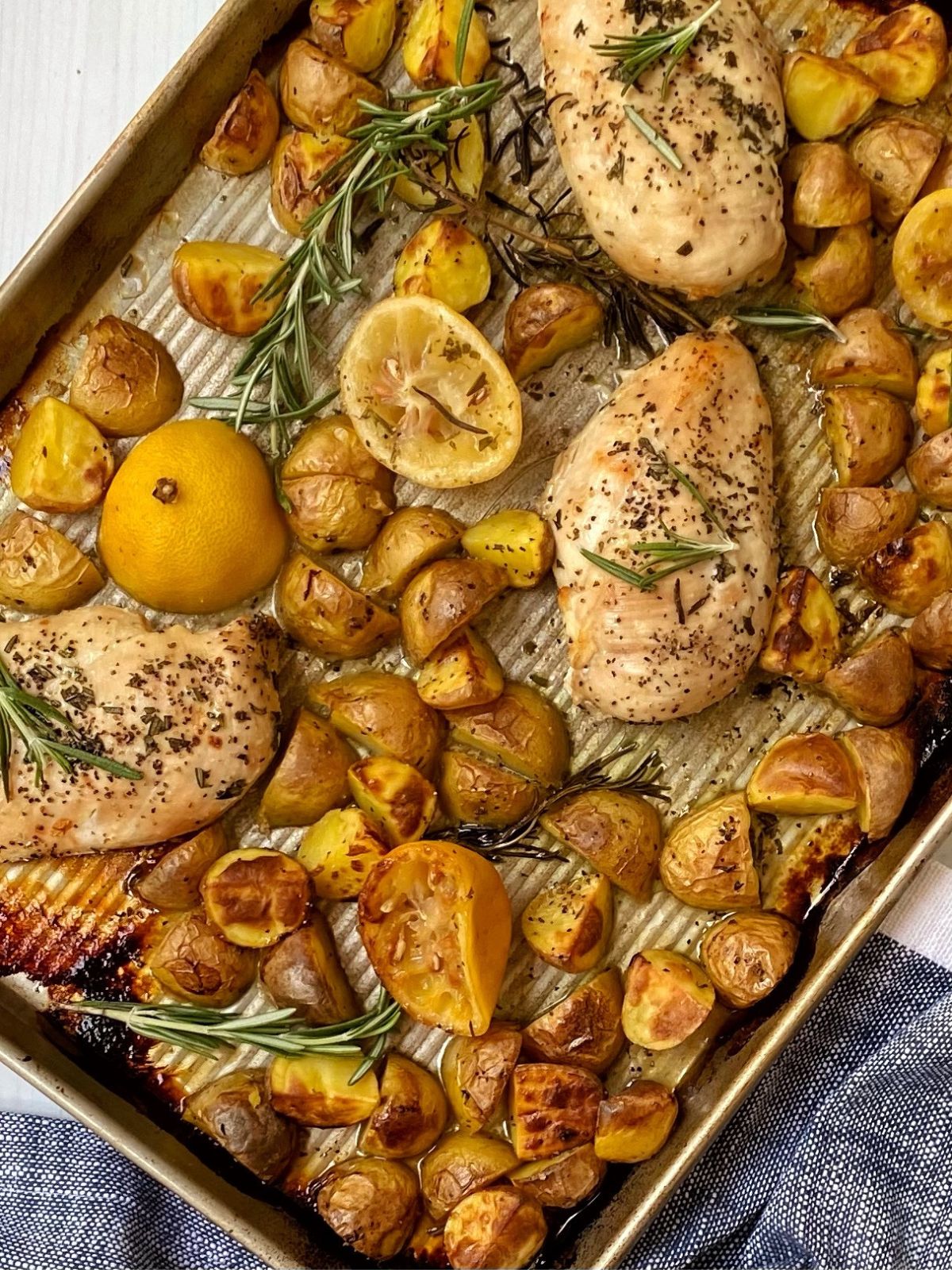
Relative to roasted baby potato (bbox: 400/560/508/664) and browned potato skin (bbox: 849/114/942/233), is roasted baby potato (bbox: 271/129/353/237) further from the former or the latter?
browned potato skin (bbox: 849/114/942/233)

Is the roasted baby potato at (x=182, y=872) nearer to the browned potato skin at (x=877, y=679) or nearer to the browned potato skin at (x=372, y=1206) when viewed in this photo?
the browned potato skin at (x=372, y=1206)

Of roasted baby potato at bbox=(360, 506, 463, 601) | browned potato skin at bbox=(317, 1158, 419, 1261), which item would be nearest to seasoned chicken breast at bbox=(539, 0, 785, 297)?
roasted baby potato at bbox=(360, 506, 463, 601)

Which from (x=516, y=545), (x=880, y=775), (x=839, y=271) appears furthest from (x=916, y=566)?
(x=516, y=545)

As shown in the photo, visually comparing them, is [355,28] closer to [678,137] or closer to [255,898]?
[678,137]

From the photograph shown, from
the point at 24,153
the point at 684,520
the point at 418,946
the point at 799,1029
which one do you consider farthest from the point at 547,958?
the point at 24,153

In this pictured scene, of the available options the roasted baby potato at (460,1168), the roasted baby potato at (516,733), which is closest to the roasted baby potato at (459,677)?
the roasted baby potato at (516,733)

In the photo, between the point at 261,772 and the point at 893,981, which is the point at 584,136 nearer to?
the point at 261,772
